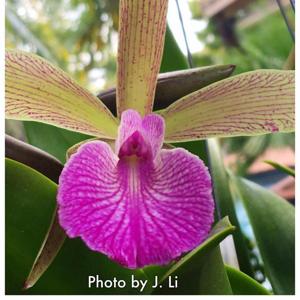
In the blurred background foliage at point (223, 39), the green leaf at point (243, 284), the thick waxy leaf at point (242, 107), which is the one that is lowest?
the green leaf at point (243, 284)

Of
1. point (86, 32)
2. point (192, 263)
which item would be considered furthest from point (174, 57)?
point (86, 32)

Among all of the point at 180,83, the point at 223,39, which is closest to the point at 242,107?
the point at 180,83

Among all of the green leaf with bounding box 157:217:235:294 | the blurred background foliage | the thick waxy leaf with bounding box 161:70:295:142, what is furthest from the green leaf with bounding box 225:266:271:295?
the blurred background foliage

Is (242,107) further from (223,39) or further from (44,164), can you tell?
(223,39)

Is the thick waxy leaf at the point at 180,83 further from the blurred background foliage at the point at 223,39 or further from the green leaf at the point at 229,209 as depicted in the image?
the blurred background foliage at the point at 223,39

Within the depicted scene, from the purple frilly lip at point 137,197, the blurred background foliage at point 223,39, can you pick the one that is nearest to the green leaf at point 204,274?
the purple frilly lip at point 137,197

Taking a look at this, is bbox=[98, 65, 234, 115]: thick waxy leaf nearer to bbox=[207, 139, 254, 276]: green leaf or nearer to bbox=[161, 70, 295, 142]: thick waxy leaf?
bbox=[161, 70, 295, 142]: thick waxy leaf
